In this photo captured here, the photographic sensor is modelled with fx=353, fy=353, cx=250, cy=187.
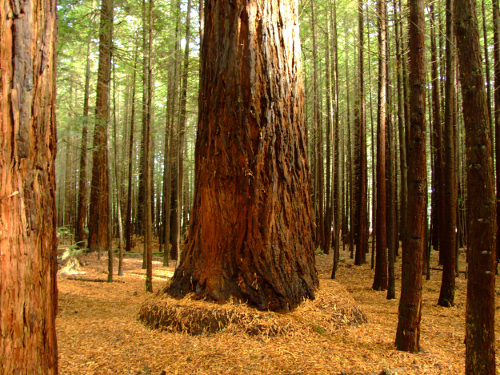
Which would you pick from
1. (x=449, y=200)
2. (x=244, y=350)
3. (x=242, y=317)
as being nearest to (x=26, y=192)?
(x=244, y=350)

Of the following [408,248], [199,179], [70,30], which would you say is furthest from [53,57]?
[70,30]

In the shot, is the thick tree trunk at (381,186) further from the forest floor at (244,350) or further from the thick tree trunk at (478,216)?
the thick tree trunk at (478,216)

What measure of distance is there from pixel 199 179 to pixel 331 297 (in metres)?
2.41

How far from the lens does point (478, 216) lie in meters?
2.79

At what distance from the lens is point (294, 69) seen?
5027mm

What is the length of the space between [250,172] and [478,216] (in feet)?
8.37

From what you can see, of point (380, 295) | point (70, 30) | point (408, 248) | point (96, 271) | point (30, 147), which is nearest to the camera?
point (30, 147)

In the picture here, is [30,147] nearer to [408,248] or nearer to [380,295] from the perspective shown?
[408,248]

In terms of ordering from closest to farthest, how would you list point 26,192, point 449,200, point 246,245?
point 26,192
point 246,245
point 449,200

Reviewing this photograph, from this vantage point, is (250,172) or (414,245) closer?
(414,245)

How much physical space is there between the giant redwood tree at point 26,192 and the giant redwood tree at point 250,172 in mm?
2759

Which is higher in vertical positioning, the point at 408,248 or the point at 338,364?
the point at 408,248

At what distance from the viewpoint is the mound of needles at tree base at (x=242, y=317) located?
A: 3.96 m

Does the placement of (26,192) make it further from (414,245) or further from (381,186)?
(381,186)
